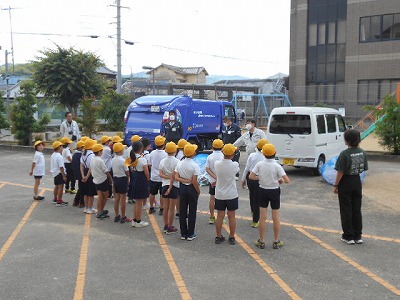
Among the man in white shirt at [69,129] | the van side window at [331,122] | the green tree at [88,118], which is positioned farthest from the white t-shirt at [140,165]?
the green tree at [88,118]

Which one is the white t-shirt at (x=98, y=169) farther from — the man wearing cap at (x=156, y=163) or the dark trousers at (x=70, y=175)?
the dark trousers at (x=70, y=175)

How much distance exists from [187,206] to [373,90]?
78.9 ft

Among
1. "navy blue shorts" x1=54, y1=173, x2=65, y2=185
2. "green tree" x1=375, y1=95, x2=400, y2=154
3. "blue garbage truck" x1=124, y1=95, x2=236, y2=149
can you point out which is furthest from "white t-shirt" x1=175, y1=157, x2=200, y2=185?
"green tree" x1=375, y1=95, x2=400, y2=154

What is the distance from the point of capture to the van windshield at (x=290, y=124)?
41.1 feet

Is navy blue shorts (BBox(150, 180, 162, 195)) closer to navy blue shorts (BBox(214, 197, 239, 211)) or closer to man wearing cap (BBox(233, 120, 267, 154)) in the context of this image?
navy blue shorts (BBox(214, 197, 239, 211))

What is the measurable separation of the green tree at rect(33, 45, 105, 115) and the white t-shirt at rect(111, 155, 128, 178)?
47.6 feet

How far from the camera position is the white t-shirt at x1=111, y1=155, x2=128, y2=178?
7.81m

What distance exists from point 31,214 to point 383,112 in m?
13.8

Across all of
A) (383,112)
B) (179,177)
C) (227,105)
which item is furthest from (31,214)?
(383,112)

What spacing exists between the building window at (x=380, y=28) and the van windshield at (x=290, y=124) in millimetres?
→ 18612

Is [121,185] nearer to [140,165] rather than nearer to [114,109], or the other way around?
[140,165]

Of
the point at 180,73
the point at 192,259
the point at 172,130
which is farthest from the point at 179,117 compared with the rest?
the point at 180,73

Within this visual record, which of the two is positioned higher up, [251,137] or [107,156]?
[251,137]

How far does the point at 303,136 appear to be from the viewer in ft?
40.9
